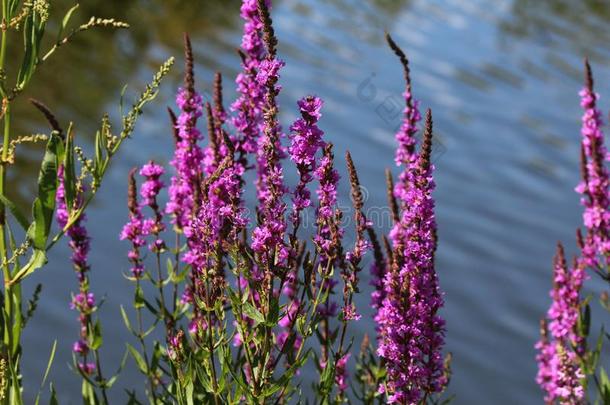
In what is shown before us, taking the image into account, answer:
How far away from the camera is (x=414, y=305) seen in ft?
16.0

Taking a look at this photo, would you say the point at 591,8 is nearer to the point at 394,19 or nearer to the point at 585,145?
the point at 394,19

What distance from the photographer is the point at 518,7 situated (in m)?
29.8

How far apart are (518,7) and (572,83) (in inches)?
268

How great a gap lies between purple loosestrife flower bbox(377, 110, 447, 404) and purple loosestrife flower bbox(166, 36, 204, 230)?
58.7 inches

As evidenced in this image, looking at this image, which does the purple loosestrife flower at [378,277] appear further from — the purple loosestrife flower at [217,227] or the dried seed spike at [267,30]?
the dried seed spike at [267,30]

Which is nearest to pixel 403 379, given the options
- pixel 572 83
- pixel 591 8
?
pixel 572 83

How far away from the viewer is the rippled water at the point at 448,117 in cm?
1352

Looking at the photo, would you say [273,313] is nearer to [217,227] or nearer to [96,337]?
[217,227]

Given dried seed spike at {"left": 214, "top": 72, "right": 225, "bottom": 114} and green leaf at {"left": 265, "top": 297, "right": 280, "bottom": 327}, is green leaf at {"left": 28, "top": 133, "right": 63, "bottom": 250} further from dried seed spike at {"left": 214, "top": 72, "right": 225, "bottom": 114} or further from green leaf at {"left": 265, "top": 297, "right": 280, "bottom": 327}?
dried seed spike at {"left": 214, "top": 72, "right": 225, "bottom": 114}

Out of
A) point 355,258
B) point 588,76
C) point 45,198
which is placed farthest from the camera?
point 588,76

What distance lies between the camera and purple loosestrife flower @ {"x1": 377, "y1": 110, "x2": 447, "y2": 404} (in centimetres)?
484

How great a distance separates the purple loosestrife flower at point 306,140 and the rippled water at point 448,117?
495 centimetres

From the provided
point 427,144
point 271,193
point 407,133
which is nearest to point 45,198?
point 271,193

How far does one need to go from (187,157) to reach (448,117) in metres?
15.1
